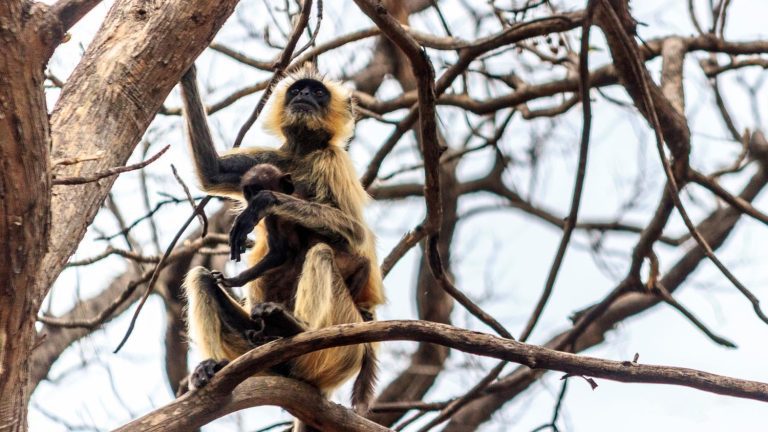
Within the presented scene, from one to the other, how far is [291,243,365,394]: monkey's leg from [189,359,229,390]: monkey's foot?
26.6 inches

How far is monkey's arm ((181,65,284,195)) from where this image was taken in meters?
6.09

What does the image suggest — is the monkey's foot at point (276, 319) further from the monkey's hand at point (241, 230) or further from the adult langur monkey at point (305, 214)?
the monkey's hand at point (241, 230)

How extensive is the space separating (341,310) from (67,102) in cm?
224

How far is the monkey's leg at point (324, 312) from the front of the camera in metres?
5.61

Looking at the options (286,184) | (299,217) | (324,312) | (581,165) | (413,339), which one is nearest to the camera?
(413,339)

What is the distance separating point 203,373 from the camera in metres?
4.70

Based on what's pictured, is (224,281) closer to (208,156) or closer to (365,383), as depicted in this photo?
(208,156)

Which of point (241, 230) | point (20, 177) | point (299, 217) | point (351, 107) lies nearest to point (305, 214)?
point (299, 217)

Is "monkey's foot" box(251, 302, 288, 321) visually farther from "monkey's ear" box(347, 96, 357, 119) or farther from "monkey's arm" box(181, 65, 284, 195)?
"monkey's ear" box(347, 96, 357, 119)

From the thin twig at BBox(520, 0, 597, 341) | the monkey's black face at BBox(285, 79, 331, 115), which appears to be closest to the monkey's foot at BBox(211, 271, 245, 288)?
the monkey's black face at BBox(285, 79, 331, 115)

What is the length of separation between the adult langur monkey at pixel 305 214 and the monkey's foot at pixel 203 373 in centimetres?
1

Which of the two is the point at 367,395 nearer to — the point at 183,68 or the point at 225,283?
the point at 225,283

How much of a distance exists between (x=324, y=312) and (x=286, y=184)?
3.40ft

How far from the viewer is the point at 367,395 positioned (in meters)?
6.17
